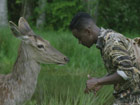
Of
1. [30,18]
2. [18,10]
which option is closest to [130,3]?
[30,18]

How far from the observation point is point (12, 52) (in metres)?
7.74

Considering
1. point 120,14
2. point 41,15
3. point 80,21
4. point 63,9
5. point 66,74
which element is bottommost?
point 41,15

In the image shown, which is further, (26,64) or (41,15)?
(41,15)

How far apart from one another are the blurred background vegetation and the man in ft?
2.83

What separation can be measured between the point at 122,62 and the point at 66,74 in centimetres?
349

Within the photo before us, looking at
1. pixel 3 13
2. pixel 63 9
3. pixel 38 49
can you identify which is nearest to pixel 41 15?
→ pixel 63 9

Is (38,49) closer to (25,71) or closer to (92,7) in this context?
(25,71)

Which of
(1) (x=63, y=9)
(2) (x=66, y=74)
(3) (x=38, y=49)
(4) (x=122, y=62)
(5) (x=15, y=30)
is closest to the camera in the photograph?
(4) (x=122, y=62)

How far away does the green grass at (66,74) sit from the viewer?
481 centimetres

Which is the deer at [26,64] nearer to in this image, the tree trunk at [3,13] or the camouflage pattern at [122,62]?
the camouflage pattern at [122,62]

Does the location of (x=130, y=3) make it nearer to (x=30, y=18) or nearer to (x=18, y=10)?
(x=30, y=18)

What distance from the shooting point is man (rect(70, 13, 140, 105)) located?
3.15 metres

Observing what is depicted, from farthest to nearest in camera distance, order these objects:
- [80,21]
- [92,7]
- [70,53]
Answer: [92,7] < [70,53] < [80,21]

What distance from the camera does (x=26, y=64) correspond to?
4.02 meters
